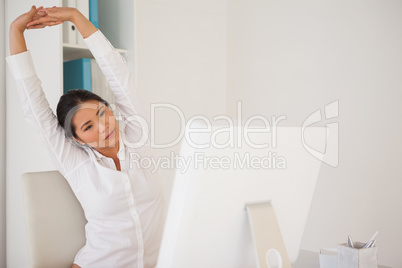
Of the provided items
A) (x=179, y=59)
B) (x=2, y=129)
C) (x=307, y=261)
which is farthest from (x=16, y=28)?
(x=179, y=59)

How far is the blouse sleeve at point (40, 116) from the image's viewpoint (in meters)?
1.56

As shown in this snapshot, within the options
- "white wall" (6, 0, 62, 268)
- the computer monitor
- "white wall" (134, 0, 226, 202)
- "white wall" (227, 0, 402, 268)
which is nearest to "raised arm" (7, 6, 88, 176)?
"white wall" (6, 0, 62, 268)

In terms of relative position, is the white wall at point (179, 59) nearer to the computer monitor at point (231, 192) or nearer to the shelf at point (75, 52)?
the shelf at point (75, 52)

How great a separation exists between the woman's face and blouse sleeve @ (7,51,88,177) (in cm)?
7

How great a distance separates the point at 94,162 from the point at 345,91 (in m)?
1.62

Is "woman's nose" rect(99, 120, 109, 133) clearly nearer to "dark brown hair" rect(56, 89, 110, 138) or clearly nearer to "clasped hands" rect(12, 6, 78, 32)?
"dark brown hair" rect(56, 89, 110, 138)

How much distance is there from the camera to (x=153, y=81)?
3.11 meters

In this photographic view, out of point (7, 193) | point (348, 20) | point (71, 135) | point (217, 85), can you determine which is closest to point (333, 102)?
point (348, 20)

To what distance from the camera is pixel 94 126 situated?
1588mm

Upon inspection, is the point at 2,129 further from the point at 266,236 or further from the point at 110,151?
the point at 266,236

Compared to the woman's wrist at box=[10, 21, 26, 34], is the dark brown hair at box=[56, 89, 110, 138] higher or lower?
lower

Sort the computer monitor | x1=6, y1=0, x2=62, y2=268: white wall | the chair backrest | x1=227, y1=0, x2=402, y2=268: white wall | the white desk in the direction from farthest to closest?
1. x1=227, y1=0, x2=402, y2=268: white wall
2. x1=6, y1=0, x2=62, y2=268: white wall
3. the chair backrest
4. the white desk
5. the computer monitor

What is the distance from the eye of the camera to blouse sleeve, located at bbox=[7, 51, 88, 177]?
1.56 m

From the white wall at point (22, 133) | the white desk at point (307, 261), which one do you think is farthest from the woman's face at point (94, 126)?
the white desk at point (307, 261)
